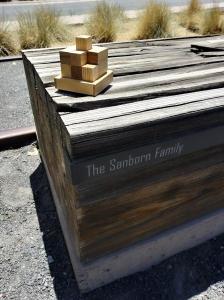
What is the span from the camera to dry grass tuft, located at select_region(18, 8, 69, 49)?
6.20m

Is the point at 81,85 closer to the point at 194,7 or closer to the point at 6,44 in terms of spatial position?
the point at 6,44

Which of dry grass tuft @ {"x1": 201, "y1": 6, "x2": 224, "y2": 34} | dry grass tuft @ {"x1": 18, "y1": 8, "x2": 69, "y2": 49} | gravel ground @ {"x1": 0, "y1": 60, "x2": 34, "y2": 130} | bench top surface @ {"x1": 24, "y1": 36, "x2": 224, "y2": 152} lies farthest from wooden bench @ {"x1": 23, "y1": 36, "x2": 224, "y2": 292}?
dry grass tuft @ {"x1": 201, "y1": 6, "x2": 224, "y2": 34}

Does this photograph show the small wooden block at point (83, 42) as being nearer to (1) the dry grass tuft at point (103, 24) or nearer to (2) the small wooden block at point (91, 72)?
(2) the small wooden block at point (91, 72)

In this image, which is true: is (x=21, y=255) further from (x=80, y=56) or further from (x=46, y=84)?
(x=80, y=56)

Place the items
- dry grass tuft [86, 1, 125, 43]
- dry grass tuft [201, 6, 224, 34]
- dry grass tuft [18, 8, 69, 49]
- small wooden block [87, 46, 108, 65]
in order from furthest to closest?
dry grass tuft [201, 6, 224, 34] < dry grass tuft [86, 1, 125, 43] < dry grass tuft [18, 8, 69, 49] < small wooden block [87, 46, 108, 65]

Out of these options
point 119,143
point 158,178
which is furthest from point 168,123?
point 158,178

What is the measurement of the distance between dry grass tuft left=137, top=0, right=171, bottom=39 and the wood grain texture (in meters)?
5.05

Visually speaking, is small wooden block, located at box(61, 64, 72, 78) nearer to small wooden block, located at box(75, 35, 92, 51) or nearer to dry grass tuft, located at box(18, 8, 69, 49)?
small wooden block, located at box(75, 35, 92, 51)

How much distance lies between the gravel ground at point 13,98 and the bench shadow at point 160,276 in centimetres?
184

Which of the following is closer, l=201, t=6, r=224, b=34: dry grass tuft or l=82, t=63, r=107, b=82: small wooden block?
l=82, t=63, r=107, b=82: small wooden block

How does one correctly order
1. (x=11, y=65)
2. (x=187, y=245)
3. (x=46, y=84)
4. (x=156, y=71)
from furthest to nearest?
(x=11, y=65), (x=187, y=245), (x=156, y=71), (x=46, y=84)

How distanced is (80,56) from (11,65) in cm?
438

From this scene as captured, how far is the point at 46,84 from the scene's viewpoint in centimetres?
168

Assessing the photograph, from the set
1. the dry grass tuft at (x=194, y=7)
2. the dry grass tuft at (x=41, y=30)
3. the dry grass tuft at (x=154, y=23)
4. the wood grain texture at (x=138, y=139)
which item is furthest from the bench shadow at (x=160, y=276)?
the dry grass tuft at (x=194, y=7)
